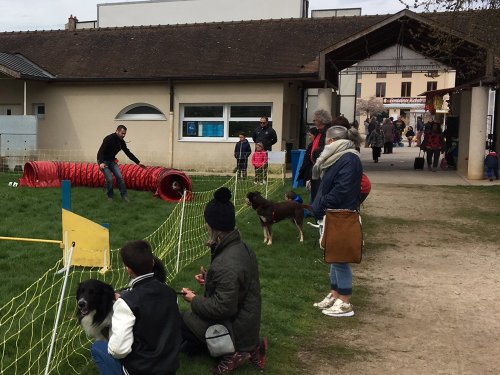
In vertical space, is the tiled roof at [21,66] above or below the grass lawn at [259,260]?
above

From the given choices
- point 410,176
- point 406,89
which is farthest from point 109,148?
point 406,89

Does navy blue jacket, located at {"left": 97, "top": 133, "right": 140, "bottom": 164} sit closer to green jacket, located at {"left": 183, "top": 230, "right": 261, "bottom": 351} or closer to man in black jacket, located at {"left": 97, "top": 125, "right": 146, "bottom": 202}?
man in black jacket, located at {"left": 97, "top": 125, "right": 146, "bottom": 202}

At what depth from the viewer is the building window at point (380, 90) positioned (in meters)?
74.8

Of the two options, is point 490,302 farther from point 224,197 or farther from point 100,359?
point 100,359

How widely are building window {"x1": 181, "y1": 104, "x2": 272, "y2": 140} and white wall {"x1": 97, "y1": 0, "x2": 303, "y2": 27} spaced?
13.4 meters

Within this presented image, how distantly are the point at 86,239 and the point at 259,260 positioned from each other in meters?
2.56

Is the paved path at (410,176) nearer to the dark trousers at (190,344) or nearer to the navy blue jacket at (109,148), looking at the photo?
the navy blue jacket at (109,148)

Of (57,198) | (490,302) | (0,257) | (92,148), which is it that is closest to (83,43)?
(92,148)

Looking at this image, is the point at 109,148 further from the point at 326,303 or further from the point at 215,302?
the point at 215,302

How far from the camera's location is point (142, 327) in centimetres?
319

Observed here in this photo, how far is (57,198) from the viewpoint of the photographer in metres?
11.7

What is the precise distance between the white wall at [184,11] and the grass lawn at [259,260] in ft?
66.3

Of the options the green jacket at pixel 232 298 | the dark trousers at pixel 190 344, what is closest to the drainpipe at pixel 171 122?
the dark trousers at pixel 190 344

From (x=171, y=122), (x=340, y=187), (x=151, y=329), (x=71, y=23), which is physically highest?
(x=71, y=23)
